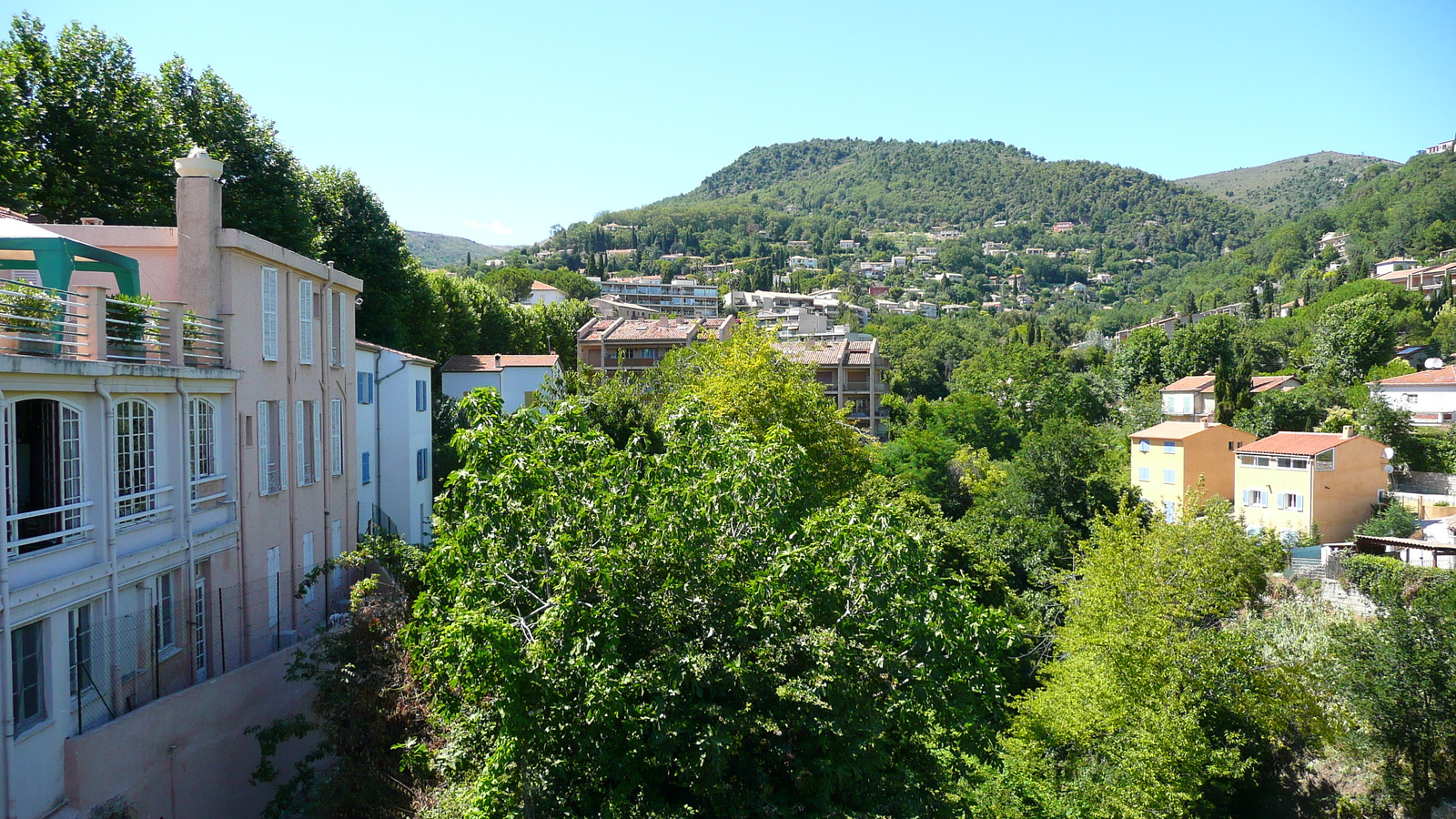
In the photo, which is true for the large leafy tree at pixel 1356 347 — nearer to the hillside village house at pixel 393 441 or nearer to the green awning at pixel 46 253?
the hillside village house at pixel 393 441

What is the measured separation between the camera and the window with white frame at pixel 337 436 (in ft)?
66.4

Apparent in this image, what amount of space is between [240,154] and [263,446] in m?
17.8

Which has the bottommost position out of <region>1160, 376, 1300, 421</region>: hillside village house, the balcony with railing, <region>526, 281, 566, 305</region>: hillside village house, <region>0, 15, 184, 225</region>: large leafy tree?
<region>1160, 376, 1300, 421</region>: hillside village house

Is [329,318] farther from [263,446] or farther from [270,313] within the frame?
[263,446]

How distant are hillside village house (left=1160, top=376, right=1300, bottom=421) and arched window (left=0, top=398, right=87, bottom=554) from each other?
73.1 meters

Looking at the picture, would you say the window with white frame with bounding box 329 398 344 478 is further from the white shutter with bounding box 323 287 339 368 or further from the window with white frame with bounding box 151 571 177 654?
the window with white frame with bounding box 151 571 177 654

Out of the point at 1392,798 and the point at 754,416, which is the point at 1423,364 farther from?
the point at 754,416

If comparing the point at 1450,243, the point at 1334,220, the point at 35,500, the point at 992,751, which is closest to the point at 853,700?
the point at 992,751

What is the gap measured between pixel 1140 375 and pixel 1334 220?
361 ft

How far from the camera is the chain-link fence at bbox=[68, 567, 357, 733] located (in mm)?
11883

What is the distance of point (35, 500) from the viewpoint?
12.0m

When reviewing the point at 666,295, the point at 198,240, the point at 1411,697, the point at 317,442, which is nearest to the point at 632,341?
the point at 317,442

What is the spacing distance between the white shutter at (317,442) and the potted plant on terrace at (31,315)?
7159 millimetres

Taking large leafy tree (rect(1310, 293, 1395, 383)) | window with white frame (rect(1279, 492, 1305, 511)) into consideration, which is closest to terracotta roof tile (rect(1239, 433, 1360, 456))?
window with white frame (rect(1279, 492, 1305, 511))
